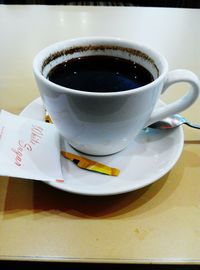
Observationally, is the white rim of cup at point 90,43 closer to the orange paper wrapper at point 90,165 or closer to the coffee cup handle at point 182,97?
the coffee cup handle at point 182,97

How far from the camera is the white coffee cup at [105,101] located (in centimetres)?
43

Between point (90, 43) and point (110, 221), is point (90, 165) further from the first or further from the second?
point (90, 43)

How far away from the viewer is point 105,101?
0.42 m

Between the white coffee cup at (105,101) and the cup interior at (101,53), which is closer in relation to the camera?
the white coffee cup at (105,101)

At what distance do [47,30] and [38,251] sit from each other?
2.68 ft

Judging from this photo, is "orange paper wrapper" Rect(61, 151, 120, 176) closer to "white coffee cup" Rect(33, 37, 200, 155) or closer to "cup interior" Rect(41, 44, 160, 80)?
"white coffee cup" Rect(33, 37, 200, 155)

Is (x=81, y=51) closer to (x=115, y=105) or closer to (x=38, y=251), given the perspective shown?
(x=115, y=105)

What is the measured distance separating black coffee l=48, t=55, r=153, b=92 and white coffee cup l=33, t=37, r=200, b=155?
0.04ft

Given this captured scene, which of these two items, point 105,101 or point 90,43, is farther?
point 90,43

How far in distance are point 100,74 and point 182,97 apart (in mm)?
151

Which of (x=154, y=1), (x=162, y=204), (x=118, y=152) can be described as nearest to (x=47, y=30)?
(x=118, y=152)

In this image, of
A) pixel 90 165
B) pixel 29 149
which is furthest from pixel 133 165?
pixel 29 149

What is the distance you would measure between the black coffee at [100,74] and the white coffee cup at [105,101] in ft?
0.04

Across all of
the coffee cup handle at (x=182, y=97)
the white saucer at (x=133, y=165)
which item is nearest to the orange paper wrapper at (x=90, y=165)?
the white saucer at (x=133, y=165)
